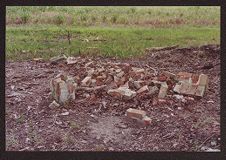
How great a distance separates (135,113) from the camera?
417 cm

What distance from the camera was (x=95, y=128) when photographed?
4176 mm

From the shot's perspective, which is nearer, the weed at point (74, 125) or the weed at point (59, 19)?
the weed at point (74, 125)

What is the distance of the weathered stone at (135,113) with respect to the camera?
416 centimetres

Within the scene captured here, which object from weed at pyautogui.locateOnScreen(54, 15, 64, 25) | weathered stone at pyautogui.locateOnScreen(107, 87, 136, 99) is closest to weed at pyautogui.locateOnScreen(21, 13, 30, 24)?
weed at pyautogui.locateOnScreen(54, 15, 64, 25)

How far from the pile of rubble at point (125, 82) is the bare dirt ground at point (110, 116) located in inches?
1.8

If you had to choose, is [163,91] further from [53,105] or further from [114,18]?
[53,105]

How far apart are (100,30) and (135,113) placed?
0.77m

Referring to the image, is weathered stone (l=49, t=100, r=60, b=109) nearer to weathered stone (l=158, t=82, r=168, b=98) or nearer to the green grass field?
the green grass field

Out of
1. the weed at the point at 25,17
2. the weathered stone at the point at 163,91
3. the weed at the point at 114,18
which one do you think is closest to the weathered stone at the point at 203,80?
the weathered stone at the point at 163,91

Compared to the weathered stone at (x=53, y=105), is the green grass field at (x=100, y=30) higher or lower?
higher

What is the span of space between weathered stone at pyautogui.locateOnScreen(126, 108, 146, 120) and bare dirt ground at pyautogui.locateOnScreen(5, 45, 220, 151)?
41mm

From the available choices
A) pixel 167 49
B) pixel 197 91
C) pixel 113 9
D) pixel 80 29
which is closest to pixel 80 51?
pixel 80 29

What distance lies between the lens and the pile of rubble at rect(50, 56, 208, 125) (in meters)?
4.25

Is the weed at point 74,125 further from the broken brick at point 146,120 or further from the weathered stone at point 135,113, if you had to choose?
the broken brick at point 146,120
